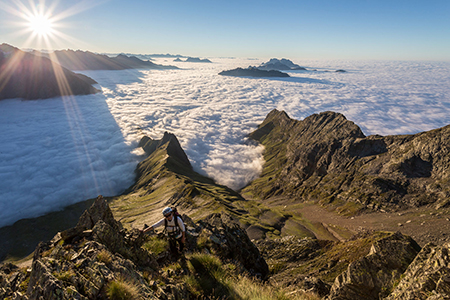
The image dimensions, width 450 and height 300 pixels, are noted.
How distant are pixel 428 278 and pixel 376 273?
10.7 ft

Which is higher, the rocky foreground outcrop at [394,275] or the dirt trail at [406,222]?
the rocky foreground outcrop at [394,275]

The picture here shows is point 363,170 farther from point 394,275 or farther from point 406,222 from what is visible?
point 394,275

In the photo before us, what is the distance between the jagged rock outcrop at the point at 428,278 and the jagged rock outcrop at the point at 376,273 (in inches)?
40.7

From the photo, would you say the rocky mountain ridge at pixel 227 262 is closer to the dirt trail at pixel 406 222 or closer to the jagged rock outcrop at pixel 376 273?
the jagged rock outcrop at pixel 376 273

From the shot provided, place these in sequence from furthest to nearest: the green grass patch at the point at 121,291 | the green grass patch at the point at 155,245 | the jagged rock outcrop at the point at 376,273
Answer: the green grass patch at the point at 155,245 → the jagged rock outcrop at the point at 376,273 → the green grass patch at the point at 121,291

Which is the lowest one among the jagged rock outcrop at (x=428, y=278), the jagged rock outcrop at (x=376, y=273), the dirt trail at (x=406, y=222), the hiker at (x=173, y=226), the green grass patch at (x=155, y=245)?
the dirt trail at (x=406, y=222)

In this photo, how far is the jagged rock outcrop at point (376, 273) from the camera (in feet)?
37.1

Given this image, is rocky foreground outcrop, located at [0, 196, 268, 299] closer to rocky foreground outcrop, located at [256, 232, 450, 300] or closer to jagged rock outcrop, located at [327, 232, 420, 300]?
jagged rock outcrop, located at [327, 232, 420, 300]

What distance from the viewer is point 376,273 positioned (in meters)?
11.6

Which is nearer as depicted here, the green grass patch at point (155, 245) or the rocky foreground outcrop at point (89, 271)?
the rocky foreground outcrop at point (89, 271)

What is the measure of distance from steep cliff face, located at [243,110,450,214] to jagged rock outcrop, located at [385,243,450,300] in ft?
288

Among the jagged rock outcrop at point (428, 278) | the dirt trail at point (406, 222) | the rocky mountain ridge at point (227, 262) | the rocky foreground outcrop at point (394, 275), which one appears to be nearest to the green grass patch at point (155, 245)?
the rocky mountain ridge at point (227, 262)

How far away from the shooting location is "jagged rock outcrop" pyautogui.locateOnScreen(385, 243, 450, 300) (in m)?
8.16

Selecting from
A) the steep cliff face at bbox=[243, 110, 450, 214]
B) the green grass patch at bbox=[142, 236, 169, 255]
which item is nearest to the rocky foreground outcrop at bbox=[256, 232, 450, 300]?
the green grass patch at bbox=[142, 236, 169, 255]
